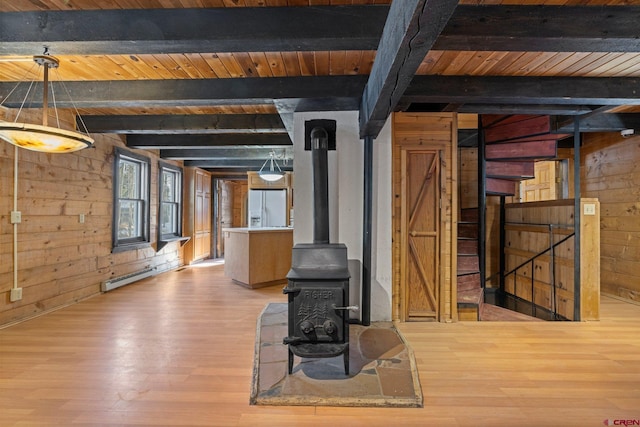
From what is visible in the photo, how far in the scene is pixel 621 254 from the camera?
4547 millimetres

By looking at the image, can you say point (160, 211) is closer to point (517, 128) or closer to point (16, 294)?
point (16, 294)

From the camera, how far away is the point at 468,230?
4523mm

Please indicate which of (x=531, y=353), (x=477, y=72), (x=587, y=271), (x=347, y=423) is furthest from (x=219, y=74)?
(x=587, y=271)

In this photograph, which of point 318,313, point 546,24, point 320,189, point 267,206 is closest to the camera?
point 546,24

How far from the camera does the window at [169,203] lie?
20.1ft

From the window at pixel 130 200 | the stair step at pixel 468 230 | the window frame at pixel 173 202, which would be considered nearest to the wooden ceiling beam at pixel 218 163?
the window frame at pixel 173 202

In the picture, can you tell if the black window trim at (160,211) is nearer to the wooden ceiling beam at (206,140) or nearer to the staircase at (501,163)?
the wooden ceiling beam at (206,140)

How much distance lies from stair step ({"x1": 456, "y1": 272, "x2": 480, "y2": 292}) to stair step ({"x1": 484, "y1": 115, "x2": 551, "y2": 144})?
182cm

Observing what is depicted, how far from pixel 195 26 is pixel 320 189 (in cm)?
146

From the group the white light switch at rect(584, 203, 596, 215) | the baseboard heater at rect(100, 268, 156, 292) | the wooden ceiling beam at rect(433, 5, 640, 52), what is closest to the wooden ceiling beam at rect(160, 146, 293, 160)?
the baseboard heater at rect(100, 268, 156, 292)

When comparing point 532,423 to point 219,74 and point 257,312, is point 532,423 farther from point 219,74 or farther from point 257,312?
point 219,74

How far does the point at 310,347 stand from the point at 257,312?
1.66 meters

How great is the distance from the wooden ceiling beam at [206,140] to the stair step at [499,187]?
2975mm

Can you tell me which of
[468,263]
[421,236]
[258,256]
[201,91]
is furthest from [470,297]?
[201,91]
